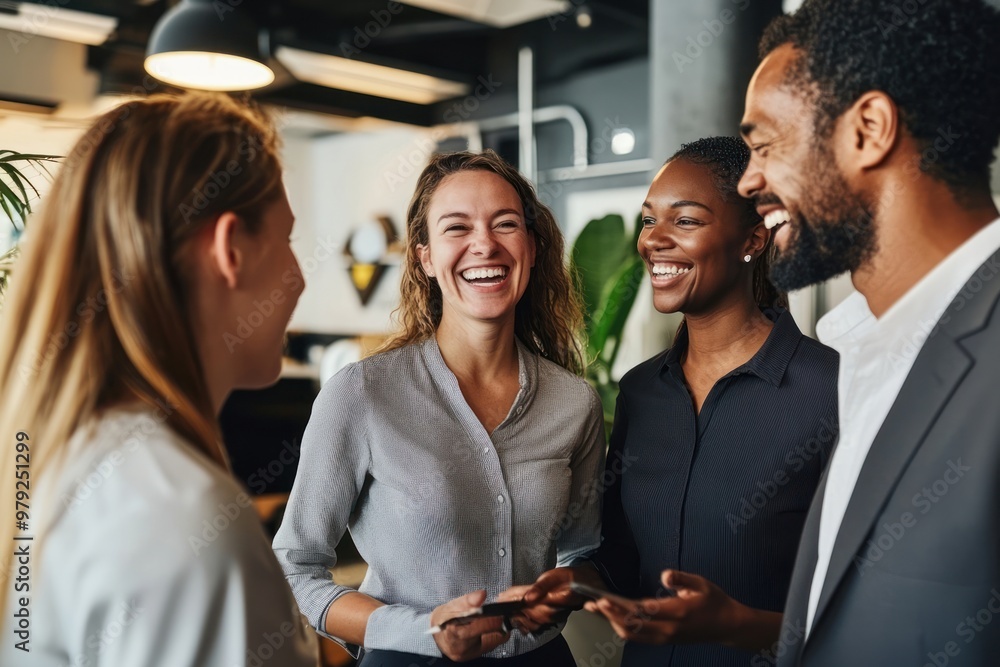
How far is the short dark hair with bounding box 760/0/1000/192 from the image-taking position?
1049 mm

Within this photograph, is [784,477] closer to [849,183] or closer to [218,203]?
A: [849,183]

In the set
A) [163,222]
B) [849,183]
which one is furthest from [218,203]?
[849,183]

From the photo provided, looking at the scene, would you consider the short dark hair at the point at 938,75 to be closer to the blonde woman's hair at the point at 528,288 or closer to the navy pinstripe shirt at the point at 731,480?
the navy pinstripe shirt at the point at 731,480

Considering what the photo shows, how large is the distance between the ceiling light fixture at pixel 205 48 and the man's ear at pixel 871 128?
269 centimetres

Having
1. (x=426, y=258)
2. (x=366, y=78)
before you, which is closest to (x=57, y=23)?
(x=366, y=78)

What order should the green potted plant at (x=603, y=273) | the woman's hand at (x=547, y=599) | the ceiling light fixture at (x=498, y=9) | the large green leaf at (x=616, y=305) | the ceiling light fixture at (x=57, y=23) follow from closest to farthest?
the woman's hand at (x=547, y=599) → the large green leaf at (x=616, y=305) → the green potted plant at (x=603, y=273) → the ceiling light fixture at (x=57, y=23) → the ceiling light fixture at (x=498, y=9)

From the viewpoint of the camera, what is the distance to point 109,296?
881 mm

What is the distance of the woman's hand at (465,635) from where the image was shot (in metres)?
1.37

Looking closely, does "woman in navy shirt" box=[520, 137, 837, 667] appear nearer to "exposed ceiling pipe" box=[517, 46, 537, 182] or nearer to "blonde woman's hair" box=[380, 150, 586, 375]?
"blonde woman's hair" box=[380, 150, 586, 375]

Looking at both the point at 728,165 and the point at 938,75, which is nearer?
→ the point at 938,75

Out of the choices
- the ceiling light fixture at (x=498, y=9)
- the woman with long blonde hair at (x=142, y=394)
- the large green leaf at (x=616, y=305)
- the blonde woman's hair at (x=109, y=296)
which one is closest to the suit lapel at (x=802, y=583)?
the woman with long blonde hair at (x=142, y=394)

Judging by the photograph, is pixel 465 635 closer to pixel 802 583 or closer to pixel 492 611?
pixel 492 611

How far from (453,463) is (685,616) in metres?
0.53

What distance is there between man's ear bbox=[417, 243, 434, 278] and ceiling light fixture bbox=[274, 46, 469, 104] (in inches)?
150
